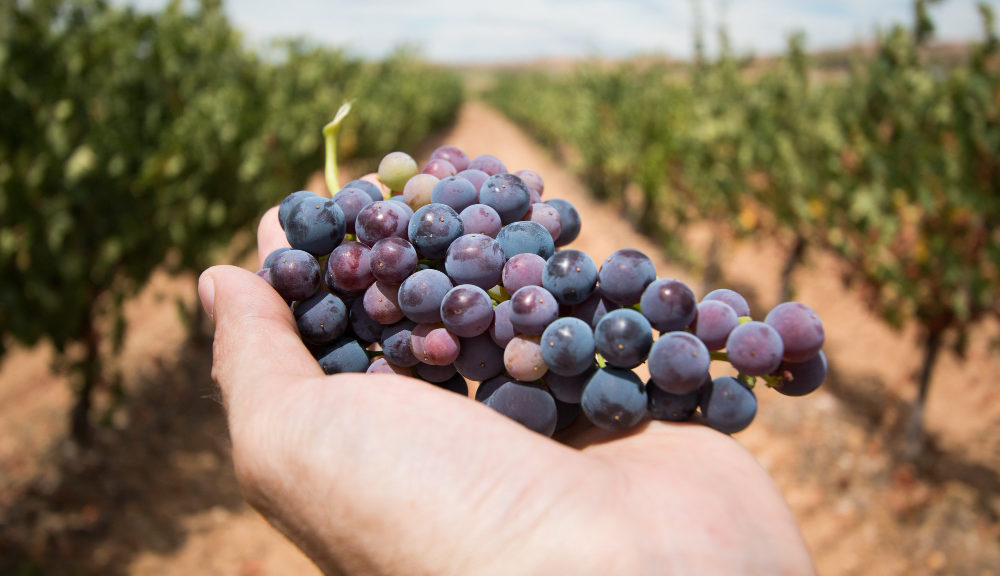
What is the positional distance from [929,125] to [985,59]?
0.71 meters

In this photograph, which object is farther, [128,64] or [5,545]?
[128,64]

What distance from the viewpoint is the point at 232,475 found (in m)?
4.71

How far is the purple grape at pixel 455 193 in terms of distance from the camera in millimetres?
1549

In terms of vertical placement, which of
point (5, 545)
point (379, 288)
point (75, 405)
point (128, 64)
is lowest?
point (5, 545)

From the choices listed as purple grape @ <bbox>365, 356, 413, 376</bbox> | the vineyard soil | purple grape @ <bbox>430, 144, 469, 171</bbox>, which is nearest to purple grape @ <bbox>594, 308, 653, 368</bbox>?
purple grape @ <bbox>365, 356, 413, 376</bbox>

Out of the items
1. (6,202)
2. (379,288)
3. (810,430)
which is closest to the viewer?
(379,288)

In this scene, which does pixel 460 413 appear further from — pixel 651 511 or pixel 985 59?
pixel 985 59

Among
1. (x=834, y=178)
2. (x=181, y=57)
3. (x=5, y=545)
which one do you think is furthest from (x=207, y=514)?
(x=834, y=178)

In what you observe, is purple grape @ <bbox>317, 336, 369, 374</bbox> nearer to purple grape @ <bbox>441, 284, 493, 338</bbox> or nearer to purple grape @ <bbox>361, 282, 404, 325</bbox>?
purple grape @ <bbox>361, 282, 404, 325</bbox>

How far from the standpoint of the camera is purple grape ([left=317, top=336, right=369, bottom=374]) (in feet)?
4.87

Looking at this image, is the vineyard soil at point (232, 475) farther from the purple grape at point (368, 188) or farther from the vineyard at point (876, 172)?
the purple grape at point (368, 188)

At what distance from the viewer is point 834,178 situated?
216 inches

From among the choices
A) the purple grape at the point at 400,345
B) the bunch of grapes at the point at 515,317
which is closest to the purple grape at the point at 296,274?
the bunch of grapes at the point at 515,317

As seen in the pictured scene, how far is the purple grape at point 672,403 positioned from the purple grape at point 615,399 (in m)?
0.04
